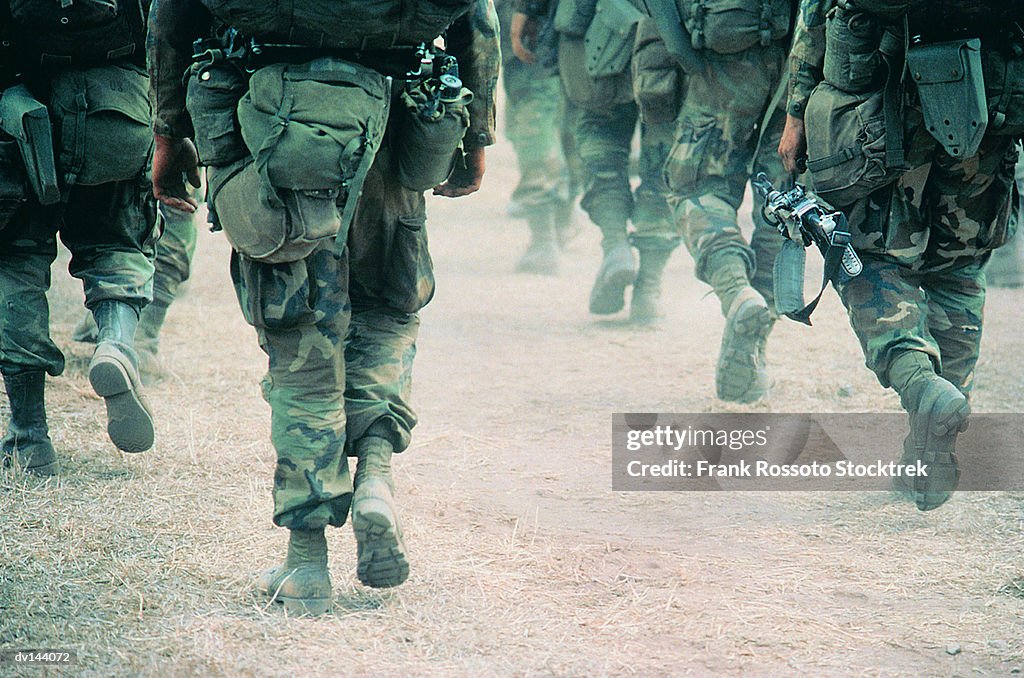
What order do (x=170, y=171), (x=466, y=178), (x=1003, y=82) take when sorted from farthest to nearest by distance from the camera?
(x=1003, y=82)
(x=466, y=178)
(x=170, y=171)

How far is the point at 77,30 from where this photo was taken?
13.3 ft

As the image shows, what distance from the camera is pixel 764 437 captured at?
5.25m

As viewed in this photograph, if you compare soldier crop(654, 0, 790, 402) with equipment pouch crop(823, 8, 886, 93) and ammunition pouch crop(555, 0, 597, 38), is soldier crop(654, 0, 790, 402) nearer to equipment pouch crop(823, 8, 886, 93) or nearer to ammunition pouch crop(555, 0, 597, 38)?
equipment pouch crop(823, 8, 886, 93)

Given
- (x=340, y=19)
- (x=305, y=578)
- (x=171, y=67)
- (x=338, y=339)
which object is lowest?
(x=305, y=578)

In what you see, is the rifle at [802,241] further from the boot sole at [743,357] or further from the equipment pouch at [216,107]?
the equipment pouch at [216,107]

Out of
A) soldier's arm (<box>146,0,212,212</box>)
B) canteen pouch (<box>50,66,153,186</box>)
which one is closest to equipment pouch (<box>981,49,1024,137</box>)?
soldier's arm (<box>146,0,212,212</box>)

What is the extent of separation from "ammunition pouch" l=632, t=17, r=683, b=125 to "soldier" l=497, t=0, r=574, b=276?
2.52 metres

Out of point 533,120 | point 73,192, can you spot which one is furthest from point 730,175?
point 533,120

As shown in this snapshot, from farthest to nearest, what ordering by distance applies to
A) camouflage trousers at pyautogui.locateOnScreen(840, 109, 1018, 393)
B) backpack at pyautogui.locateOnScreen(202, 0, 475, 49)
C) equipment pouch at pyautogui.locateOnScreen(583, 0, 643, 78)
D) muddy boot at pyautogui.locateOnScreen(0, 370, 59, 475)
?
equipment pouch at pyautogui.locateOnScreen(583, 0, 643, 78), muddy boot at pyautogui.locateOnScreen(0, 370, 59, 475), camouflage trousers at pyautogui.locateOnScreen(840, 109, 1018, 393), backpack at pyautogui.locateOnScreen(202, 0, 475, 49)

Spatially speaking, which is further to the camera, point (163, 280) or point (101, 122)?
point (163, 280)

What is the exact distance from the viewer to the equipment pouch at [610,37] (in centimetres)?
610

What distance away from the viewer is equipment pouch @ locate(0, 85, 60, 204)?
399cm

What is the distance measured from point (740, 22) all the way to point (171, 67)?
2812mm
